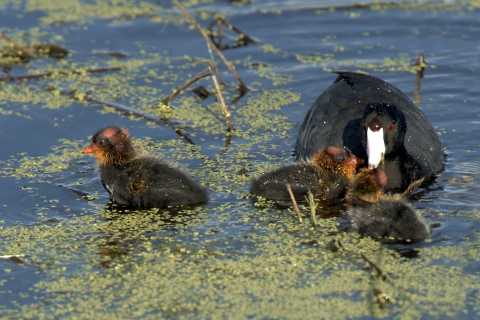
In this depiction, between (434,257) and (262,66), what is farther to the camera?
(262,66)

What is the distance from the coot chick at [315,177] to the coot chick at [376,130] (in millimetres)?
221

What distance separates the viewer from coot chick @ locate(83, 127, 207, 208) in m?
4.57

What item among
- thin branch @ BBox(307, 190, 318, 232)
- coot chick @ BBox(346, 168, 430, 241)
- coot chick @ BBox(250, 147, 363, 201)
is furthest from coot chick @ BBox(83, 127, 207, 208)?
coot chick @ BBox(346, 168, 430, 241)

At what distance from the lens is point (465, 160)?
209 inches

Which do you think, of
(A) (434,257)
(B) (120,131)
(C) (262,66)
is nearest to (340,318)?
(A) (434,257)

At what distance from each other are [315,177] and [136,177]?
99cm

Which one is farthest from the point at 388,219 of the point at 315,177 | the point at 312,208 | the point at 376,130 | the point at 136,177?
the point at 136,177

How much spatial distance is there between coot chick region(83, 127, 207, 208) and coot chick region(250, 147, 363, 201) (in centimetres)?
37

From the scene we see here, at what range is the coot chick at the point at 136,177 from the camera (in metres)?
4.57

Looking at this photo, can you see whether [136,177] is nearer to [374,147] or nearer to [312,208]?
[312,208]

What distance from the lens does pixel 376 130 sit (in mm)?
4707

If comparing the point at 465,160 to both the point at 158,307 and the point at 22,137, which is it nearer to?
the point at 158,307

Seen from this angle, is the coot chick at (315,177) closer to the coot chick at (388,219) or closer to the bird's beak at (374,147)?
the bird's beak at (374,147)

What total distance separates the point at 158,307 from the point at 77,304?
0.36m
